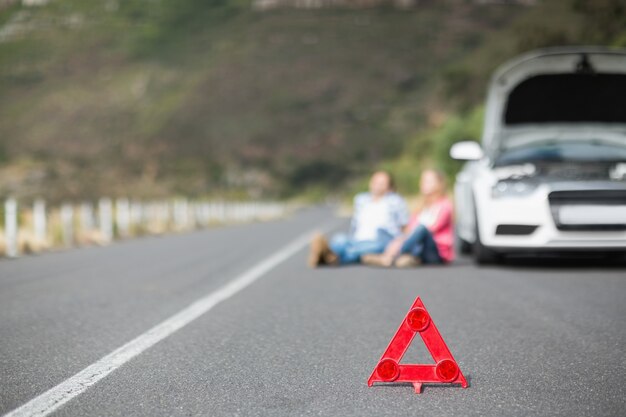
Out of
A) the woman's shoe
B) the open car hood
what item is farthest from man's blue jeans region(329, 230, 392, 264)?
the open car hood

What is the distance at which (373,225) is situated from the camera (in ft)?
37.6

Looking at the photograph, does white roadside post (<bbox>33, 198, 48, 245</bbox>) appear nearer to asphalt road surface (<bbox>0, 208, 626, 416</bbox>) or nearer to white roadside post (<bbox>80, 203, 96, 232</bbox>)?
white roadside post (<bbox>80, 203, 96, 232</bbox>)

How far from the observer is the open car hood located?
1091cm

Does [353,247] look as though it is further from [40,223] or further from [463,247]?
[40,223]

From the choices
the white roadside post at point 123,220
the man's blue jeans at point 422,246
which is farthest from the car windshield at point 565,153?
the white roadside post at point 123,220

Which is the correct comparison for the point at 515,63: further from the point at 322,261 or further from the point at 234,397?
the point at 234,397

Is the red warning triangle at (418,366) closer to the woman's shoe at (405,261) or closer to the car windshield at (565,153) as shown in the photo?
the car windshield at (565,153)

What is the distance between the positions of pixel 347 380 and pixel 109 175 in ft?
300

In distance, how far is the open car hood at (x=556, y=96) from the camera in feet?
35.8

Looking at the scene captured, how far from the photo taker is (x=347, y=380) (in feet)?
15.2

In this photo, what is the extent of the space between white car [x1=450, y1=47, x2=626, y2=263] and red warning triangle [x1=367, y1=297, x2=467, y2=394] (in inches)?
224

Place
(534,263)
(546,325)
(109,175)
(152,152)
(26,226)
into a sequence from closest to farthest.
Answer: (546,325) < (534,263) < (26,226) < (109,175) < (152,152)

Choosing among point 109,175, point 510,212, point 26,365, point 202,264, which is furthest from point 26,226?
point 109,175

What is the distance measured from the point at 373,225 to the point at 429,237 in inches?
32.3
